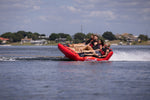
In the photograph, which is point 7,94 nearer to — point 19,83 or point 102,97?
point 19,83

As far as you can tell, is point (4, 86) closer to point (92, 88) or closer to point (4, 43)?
point (92, 88)

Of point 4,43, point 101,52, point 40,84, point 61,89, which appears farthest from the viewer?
point 4,43

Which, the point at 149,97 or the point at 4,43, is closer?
the point at 149,97

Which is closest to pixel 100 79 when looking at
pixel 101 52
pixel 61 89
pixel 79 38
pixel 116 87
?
pixel 116 87

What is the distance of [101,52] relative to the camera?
28531 mm

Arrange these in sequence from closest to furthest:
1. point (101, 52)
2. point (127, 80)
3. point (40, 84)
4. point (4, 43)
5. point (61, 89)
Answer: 1. point (61, 89)
2. point (40, 84)
3. point (127, 80)
4. point (101, 52)
5. point (4, 43)

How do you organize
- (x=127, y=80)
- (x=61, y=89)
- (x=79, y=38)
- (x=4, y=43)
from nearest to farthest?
1. (x=61, y=89)
2. (x=127, y=80)
3. (x=79, y=38)
4. (x=4, y=43)

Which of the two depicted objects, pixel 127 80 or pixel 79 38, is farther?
pixel 79 38

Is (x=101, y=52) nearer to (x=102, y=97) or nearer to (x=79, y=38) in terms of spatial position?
(x=102, y=97)

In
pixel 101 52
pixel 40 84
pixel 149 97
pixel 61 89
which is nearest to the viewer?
pixel 149 97

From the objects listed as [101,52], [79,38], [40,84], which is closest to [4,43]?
[79,38]

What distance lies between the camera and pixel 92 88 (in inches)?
569

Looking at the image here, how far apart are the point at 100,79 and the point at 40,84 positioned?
3.62 metres

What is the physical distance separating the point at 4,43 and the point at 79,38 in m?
63.6
